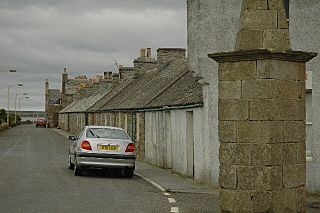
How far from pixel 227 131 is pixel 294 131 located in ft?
3.44

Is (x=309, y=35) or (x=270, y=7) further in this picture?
(x=309, y=35)

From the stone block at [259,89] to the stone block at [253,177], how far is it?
108 cm

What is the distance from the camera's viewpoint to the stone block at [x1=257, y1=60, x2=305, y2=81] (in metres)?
8.58

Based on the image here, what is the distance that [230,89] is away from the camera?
8.84 meters

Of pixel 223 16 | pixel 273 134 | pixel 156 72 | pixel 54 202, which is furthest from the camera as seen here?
pixel 156 72

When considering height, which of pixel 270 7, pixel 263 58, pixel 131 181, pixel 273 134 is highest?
pixel 270 7

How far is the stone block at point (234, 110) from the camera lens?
866 cm

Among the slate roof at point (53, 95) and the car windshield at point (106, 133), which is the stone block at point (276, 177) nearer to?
the car windshield at point (106, 133)

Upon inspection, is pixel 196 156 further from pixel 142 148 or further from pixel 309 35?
pixel 142 148

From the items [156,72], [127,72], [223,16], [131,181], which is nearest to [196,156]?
[131,181]

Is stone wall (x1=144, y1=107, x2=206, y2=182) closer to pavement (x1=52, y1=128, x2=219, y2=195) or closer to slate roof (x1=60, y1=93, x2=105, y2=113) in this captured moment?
pavement (x1=52, y1=128, x2=219, y2=195)

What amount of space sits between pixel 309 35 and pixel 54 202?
7.30m

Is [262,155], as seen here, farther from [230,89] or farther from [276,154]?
[230,89]

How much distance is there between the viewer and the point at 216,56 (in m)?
8.93
